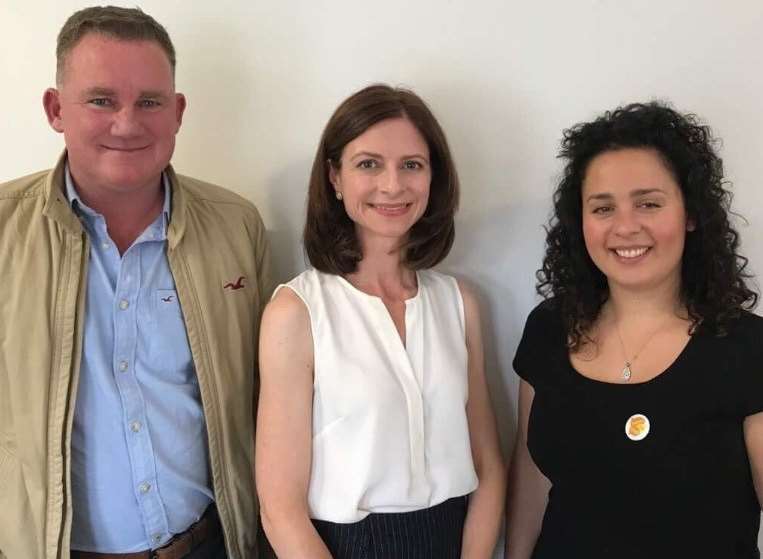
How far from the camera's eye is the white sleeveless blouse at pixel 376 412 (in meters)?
1.38

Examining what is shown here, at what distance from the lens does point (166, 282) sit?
4.90ft

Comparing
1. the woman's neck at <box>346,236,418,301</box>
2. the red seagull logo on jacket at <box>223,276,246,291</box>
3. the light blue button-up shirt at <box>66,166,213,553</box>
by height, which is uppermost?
the woman's neck at <box>346,236,418,301</box>

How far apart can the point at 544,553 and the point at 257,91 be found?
1.39m

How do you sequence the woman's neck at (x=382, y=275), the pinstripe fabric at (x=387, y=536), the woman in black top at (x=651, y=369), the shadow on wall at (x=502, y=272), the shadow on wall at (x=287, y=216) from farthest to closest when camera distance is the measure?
the shadow on wall at (x=287, y=216), the shadow on wall at (x=502, y=272), the woman's neck at (x=382, y=275), the pinstripe fabric at (x=387, y=536), the woman in black top at (x=651, y=369)

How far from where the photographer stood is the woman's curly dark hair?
53.1 inches

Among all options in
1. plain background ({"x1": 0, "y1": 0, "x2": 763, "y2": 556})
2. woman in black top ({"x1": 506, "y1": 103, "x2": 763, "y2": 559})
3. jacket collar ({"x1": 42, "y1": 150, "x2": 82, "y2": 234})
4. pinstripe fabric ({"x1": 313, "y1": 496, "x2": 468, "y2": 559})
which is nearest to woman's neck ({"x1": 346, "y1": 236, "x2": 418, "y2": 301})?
plain background ({"x1": 0, "y1": 0, "x2": 763, "y2": 556})

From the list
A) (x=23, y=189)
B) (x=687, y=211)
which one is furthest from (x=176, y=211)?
(x=687, y=211)

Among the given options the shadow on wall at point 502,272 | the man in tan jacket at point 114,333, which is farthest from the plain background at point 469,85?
the man in tan jacket at point 114,333

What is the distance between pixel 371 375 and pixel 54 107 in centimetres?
91

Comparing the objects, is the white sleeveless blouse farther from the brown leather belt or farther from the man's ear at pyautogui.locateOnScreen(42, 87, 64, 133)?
the man's ear at pyautogui.locateOnScreen(42, 87, 64, 133)

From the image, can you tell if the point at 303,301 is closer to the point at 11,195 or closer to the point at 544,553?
the point at 11,195

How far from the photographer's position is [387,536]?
1.40 metres

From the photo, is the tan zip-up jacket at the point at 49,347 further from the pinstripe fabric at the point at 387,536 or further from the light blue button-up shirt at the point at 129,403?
the pinstripe fabric at the point at 387,536

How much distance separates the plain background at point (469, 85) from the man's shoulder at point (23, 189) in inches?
20.1
